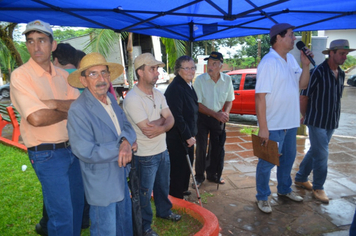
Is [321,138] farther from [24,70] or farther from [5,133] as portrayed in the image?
[5,133]

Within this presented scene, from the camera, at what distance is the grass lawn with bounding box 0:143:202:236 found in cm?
288

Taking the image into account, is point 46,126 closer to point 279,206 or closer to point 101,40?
point 279,206

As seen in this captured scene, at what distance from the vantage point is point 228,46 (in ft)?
115

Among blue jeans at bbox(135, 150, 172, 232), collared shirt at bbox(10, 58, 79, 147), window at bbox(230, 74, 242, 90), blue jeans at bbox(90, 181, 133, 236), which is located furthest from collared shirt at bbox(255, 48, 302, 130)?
window at bbox(230, 74, 242, 90)

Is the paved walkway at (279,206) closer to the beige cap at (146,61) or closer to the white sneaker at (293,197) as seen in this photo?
the white sneaker at (293,197)

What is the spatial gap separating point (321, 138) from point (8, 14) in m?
4.30

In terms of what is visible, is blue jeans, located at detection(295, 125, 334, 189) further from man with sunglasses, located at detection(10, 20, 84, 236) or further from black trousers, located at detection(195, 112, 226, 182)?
man with sunglasses, located at detection(10, 20, 84, 236)

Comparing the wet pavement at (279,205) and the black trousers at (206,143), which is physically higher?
the black trousers at (206,143)

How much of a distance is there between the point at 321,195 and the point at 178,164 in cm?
196

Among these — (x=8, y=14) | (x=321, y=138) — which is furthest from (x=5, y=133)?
(x=321, y=138)

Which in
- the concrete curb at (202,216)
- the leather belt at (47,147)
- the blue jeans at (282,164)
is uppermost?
the leather belt at (47,147)

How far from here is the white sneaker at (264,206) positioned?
323 centimetres

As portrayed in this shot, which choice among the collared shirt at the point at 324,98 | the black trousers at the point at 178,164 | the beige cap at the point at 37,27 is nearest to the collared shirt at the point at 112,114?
the beige cap at the point at 37,27

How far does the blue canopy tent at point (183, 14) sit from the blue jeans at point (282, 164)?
1.52 metres
